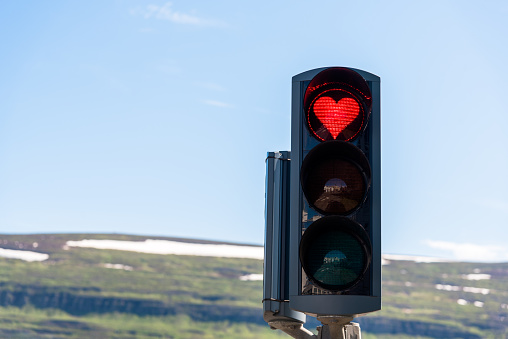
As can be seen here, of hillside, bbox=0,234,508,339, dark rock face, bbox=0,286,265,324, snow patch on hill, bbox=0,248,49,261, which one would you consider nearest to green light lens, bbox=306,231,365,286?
hillside, bbox=0,234,508,339

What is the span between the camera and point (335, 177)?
3.50m

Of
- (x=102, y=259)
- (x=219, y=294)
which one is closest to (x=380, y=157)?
(x=219, y=294)

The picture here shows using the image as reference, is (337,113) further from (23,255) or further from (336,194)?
(23,255)

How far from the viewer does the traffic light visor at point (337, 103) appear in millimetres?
3578

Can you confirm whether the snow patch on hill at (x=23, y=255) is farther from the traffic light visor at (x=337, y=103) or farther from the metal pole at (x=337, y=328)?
the traffic light visor at (x=337, y=103)

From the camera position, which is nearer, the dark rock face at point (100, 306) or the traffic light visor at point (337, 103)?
the traffic light visor at point (337, 103)

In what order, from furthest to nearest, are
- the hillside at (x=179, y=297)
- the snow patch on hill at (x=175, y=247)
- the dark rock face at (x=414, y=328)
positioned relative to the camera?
the snow patch on hill at (x=175, y=247) → the hillside at (x=179, y=297) → the dark rock face at (x=414, y=328)

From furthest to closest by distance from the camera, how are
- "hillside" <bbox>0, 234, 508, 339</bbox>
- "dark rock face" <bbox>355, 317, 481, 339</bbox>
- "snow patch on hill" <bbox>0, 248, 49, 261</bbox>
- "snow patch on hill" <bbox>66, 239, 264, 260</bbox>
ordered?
"snow patch on hill" <bbox>66, 239, 264, 260</bbox> → "snow patch on hill" <bbox>0, 248, 49, 261</bbox> → "hillside" <bbox>0, 234, 508, 339</bbox> → "dark rock face" <bbox>355, 317, 481, 339</bbox>

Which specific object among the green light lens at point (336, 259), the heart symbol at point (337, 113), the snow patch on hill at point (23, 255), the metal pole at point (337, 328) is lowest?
the snow patch on hill at point (23, 255)

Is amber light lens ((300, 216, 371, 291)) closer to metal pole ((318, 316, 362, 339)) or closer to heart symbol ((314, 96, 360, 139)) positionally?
metal pole ((318, 316, 362, 339))

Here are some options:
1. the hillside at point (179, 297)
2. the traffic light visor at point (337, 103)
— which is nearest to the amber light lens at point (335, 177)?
the traffic light visor at point (337, 103)

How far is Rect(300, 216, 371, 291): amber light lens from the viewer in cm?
339

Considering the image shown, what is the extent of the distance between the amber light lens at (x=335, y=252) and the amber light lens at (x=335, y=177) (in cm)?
8

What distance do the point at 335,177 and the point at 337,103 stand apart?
1.25ft
